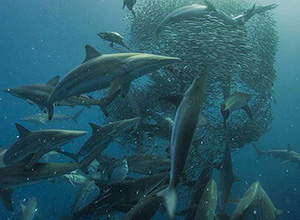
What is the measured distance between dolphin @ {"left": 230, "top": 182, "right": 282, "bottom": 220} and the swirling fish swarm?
1.36m

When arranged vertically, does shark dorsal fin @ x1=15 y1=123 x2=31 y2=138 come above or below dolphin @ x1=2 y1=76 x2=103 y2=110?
below

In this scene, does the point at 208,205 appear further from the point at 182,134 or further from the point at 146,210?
the point at 182,134

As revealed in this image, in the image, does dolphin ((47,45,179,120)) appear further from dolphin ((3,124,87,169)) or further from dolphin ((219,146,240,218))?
dolphin ((219,146,240,218))

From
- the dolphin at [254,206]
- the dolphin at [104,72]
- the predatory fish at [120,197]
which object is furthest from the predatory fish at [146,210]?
the dolphin at [254,206]

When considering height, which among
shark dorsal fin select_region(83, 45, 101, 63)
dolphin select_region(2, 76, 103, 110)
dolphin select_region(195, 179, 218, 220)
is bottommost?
dolphin select_region(195, 179, 218, 220)

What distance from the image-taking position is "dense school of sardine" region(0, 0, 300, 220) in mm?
2414

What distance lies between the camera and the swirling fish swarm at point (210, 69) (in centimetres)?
624

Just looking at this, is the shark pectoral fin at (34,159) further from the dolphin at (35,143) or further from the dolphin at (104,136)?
the dolphin at (104,136)

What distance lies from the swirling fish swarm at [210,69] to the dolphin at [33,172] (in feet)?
7.13

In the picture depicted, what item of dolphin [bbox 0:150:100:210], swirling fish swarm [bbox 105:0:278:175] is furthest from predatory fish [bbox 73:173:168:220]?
swirling fish swarm [bbox 105:0:278:175]

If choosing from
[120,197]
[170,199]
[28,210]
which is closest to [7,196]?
[120,197]

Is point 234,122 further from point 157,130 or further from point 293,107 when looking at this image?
point 293,107

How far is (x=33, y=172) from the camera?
3.12 meters

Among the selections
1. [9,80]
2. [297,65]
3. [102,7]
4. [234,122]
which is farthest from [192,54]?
[297,65]
